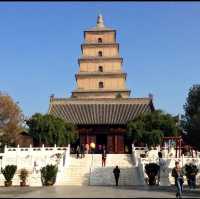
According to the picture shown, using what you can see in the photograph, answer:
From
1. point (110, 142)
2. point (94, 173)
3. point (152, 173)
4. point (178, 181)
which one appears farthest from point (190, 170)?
point (110, 142)

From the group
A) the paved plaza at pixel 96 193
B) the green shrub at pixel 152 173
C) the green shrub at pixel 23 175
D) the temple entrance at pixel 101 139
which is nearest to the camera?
the paved plaza at pixel 96 193

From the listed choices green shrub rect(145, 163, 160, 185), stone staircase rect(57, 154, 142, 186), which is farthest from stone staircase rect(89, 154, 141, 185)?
green shrub rect(145, 163, 160, 185)

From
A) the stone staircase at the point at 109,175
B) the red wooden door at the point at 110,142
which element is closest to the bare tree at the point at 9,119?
the red wooden door at the point at 110,142

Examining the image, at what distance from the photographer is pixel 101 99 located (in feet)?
173

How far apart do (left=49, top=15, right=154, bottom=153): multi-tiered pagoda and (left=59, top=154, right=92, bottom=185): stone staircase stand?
12.9m

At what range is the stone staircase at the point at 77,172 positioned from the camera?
28.4m

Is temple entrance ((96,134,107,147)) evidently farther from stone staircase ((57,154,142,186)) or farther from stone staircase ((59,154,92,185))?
stone staircase ((57,154,142,186))

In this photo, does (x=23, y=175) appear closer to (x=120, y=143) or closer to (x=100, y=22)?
(x=120, y=143)

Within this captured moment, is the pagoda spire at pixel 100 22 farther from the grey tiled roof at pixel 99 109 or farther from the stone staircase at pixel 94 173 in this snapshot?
the stone staircase at pixel 94 173

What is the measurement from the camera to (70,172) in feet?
101

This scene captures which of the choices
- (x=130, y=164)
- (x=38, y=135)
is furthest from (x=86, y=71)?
(x=130, y=164)

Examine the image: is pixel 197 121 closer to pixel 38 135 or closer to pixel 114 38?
pixel 38 135

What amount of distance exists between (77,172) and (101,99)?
22555 millimetres

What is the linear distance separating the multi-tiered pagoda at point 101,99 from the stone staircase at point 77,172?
12900 mm
